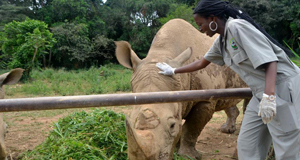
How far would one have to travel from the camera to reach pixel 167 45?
4.32 meters

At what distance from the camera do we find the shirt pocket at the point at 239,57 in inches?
100

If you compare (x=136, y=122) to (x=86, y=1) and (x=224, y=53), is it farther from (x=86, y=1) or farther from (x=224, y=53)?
(x=86, y=1)

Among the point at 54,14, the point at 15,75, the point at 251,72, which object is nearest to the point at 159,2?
the point at 54,14

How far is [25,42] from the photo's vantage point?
16766 mm

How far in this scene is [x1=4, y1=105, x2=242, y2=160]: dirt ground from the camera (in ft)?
17.9

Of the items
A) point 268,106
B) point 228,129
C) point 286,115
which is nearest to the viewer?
point 268,106

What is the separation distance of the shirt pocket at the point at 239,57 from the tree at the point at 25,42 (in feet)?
46.6

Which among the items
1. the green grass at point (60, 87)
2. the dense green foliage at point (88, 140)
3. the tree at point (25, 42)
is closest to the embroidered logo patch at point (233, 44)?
the dense green foliage at point (88, 140)

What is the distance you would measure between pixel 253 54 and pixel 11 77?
396cm

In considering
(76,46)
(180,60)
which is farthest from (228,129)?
(76,46)

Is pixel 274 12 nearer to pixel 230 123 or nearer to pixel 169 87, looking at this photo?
pixel 230 123

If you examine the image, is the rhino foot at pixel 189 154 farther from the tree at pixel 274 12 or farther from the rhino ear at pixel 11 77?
the tree at pixel 274 12

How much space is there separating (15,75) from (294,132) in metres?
4.14

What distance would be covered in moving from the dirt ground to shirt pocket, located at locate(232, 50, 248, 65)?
292 cm
